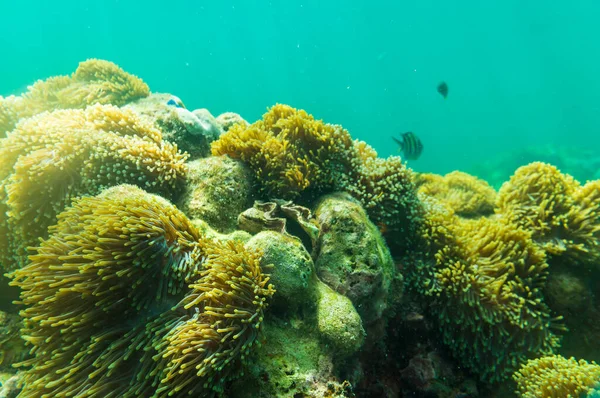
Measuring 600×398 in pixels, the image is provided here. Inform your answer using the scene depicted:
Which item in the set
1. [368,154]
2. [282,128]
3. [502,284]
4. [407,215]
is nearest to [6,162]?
[282,128]

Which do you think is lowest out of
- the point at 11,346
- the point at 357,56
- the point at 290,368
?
the point at 11,346

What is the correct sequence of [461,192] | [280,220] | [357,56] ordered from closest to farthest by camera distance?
1. [280,220]
2. [461,192]
3. [357,56]

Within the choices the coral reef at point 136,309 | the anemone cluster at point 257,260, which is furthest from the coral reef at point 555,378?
the coral reef at point 136,309

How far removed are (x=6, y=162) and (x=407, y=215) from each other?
5114 millimetres

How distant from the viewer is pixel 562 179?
449cm

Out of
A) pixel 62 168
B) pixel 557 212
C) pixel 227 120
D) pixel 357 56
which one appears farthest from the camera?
pixel 357 56

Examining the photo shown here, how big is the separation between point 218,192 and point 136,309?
5.13 feet

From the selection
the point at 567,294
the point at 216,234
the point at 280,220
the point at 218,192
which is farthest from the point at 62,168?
the point at 567,294

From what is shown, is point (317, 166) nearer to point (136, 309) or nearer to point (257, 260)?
point (257, 260)

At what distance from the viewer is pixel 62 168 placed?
135 inches

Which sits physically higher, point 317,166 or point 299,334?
point 317,166

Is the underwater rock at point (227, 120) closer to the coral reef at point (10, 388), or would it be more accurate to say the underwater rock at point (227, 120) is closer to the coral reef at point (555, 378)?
the coral reef at point (10, 388)

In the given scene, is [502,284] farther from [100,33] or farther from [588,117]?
[100,33]

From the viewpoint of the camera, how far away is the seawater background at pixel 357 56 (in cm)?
6016
